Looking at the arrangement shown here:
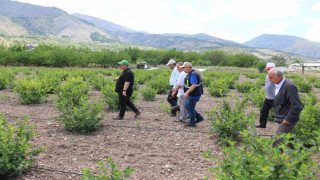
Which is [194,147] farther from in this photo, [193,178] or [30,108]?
[30,108]

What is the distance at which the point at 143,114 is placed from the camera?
8.44 metres

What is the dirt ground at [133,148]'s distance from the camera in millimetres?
4307

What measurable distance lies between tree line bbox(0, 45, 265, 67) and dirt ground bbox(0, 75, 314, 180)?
42213mm

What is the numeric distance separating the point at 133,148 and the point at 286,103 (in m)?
2.99

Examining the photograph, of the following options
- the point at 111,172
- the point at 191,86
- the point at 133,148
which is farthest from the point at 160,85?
the point at 111,172

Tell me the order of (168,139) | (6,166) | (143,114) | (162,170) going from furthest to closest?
(143,114)
(168,139)
(162,170)
(6,166)

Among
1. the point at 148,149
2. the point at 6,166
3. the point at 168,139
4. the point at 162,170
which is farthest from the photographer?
the point at 168,139

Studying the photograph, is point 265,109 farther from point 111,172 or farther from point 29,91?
point 29,91

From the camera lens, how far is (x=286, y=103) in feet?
13.4

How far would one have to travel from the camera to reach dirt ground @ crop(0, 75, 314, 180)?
14.1 ft

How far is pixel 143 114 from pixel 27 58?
1716 inches

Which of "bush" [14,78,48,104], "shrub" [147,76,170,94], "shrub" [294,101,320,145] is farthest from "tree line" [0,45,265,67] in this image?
"shrub" [294,101,320,145]

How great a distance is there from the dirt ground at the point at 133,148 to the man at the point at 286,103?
4.57ft

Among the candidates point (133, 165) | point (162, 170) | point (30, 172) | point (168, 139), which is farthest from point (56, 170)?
point (168, 139)
